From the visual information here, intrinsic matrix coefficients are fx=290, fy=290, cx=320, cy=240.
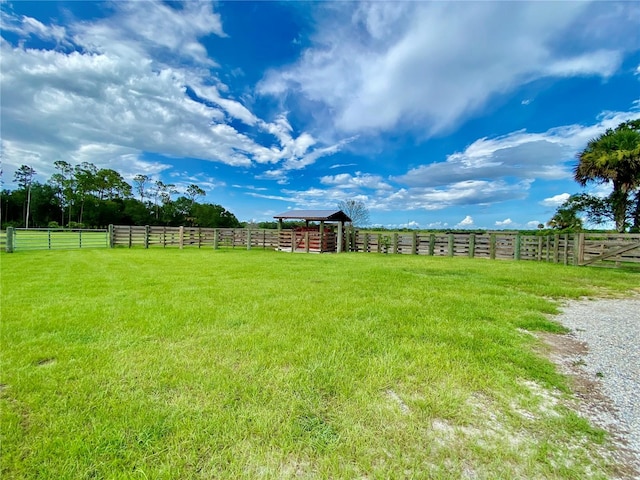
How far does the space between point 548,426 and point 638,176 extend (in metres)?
18.5

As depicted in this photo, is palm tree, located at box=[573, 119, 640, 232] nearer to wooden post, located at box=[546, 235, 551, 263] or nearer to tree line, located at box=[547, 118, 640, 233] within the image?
tree line, located at box=[547, 118, 640, 233]

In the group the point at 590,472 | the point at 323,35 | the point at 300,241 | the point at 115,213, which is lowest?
the point at 590,472

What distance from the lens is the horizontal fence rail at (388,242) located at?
10594 millimetres

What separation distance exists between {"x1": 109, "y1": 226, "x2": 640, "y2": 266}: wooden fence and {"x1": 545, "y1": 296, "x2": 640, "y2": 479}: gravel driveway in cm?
705

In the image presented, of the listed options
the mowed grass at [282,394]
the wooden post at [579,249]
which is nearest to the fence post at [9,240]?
the mowed grass at [282,394]

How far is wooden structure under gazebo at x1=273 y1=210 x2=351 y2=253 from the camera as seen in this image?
1725 cm

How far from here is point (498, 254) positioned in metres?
14.5

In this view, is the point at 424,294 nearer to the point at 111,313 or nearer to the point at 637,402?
the point at 637,402

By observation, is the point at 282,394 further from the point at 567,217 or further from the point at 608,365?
the point at 567,217

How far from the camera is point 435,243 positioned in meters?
16.0

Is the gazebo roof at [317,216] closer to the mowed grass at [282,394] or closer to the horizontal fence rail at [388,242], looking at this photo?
the horizontal fence rail at [388,242]

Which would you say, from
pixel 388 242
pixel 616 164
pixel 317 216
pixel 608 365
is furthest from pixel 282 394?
pixel 616 164

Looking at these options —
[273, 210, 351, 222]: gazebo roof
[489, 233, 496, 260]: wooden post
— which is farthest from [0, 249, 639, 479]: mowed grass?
[273, 210, 351, 222]: gazebo roof

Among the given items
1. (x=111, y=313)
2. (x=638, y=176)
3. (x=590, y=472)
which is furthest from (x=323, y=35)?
(x=638, y=176)
